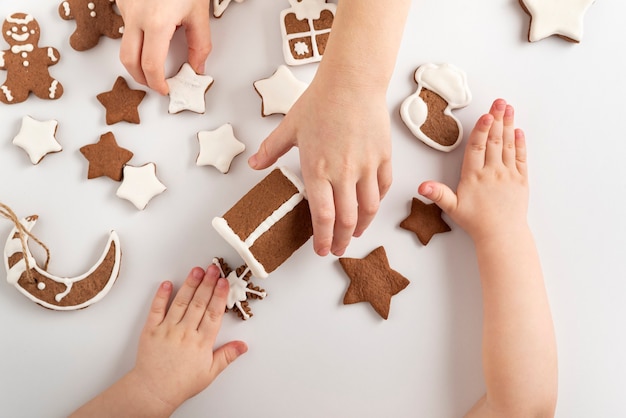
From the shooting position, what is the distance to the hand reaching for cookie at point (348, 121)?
91 centimetres

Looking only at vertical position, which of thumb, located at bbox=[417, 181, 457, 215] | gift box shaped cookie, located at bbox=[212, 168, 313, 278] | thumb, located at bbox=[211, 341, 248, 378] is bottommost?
thumb, located at bbox=[211, 341, 248, 378]

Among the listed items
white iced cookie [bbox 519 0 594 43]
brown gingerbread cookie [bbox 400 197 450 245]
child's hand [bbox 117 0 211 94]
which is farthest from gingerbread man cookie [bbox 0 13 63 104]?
white iced cookie [bbox 519 0 594 43]

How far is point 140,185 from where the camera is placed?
3.45 ft

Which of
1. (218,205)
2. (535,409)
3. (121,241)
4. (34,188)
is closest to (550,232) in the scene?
(535,409)

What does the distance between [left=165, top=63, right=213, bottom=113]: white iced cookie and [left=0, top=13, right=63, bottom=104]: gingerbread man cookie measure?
0.21 metres

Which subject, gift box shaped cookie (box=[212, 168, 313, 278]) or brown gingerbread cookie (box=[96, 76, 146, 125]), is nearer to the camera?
gift box shaped cookie (box=[212, 168, 313, 278])

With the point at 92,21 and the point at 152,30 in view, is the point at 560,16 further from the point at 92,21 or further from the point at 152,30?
the point at 92,21

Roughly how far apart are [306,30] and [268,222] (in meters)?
0.37

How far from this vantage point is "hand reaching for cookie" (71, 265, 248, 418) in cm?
101

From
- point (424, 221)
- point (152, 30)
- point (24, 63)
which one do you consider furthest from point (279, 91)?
point (24, 63)

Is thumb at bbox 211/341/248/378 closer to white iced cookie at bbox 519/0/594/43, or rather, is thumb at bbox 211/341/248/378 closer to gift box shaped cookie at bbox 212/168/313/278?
gift box shaped cookie at bbox 212/168/313/278

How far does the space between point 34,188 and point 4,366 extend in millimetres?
321

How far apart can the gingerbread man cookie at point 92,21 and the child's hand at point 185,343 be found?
0.46 metres

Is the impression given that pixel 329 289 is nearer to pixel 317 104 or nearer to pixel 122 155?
pixel 317 104
